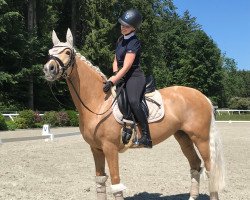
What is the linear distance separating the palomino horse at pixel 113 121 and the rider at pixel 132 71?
0.86 feet

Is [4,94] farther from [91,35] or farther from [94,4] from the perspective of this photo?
[94,4]

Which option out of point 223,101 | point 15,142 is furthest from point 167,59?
point 15,142

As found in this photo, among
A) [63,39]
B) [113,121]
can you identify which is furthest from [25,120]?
[113,121]

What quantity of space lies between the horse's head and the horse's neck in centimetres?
17

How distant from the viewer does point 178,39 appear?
73125 mm

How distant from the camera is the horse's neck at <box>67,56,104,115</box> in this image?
5961mm

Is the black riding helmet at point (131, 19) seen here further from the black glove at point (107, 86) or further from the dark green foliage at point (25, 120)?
the dark green foliage at point (25, 120)

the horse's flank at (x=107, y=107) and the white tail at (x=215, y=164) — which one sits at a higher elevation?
the horse's flank at (x=107, y=107)

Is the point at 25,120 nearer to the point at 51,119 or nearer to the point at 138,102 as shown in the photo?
the point at 51,119

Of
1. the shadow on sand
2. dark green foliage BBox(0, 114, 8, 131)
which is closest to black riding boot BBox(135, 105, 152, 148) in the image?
the shadow on sand

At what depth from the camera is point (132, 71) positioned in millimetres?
6055

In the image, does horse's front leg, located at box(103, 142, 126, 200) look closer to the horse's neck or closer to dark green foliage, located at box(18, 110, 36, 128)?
the horse's neck

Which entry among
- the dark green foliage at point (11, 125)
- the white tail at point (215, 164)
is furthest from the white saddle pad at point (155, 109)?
the dark green foliage at point (11, 125)

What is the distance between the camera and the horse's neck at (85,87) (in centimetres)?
596
